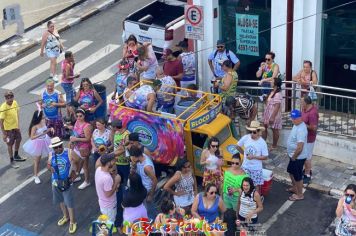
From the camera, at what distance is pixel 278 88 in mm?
12727

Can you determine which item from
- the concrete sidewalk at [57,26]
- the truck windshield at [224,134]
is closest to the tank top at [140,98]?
the truck windshield at [224,134]

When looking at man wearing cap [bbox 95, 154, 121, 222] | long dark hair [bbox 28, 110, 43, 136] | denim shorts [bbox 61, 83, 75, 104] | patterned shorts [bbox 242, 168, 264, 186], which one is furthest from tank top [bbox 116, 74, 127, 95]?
patterned shorts [bbox 242, 168, 264, 186]

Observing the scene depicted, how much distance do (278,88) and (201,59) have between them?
364 centimetres

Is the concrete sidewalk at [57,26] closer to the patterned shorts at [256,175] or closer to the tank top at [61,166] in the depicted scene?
Result: the tank top at [61,166]

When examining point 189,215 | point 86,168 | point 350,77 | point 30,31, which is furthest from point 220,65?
point 30,31

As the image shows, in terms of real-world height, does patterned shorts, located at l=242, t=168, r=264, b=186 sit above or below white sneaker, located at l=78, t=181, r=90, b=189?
above

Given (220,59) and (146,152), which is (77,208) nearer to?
(146,152)

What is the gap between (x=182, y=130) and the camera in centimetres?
1198

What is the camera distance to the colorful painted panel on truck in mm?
12031

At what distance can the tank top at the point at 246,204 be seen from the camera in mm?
10023

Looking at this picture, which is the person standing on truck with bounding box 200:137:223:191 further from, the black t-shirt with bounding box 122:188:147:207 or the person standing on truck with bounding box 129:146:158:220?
the black t-shirt with bounding box 122:188:147:207

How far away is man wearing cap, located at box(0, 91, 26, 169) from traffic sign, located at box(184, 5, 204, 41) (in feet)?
13.3

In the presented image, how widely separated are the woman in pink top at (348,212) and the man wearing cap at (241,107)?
12.8 feet

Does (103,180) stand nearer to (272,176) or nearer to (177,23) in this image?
(272,176)
